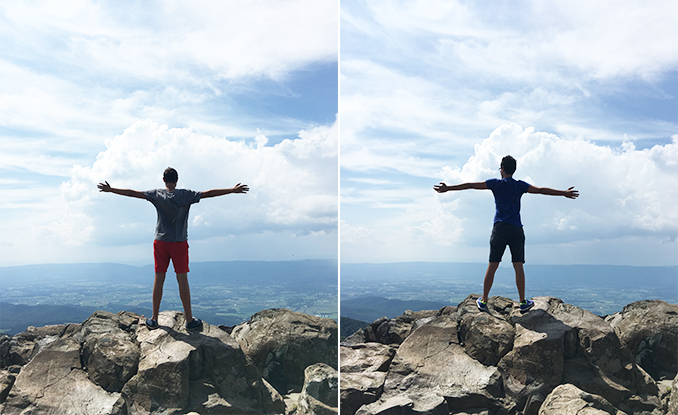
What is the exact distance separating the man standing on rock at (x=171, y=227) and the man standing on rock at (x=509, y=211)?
102 inches

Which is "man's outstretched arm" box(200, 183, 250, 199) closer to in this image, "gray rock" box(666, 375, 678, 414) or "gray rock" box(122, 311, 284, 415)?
"gray rock" box(122, 311, 284, 415)

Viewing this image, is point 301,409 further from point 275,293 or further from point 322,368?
point 275,293

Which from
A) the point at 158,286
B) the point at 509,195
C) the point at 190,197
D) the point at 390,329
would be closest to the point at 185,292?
the point at 158,286

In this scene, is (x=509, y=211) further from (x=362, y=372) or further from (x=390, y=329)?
(x=362, y=372)

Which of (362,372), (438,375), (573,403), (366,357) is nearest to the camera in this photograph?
(573,403)

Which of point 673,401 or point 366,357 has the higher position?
point 366,357

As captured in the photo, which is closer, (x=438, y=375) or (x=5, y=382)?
(x=5, y=382)

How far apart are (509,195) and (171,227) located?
3543mm

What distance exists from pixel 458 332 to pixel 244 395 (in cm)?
233

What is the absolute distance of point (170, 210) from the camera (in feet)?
14.2

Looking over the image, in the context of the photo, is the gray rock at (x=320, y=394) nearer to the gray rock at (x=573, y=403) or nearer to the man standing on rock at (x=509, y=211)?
the gray rock at (x=573, y=403)

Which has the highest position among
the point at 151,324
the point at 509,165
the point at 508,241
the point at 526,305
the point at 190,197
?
the point at 509,165

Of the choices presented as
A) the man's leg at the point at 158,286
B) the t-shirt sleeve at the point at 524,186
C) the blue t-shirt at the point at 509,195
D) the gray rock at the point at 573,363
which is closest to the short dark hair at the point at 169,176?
the man's leg at the point at 158,286

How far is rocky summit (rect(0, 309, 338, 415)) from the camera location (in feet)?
12.7
